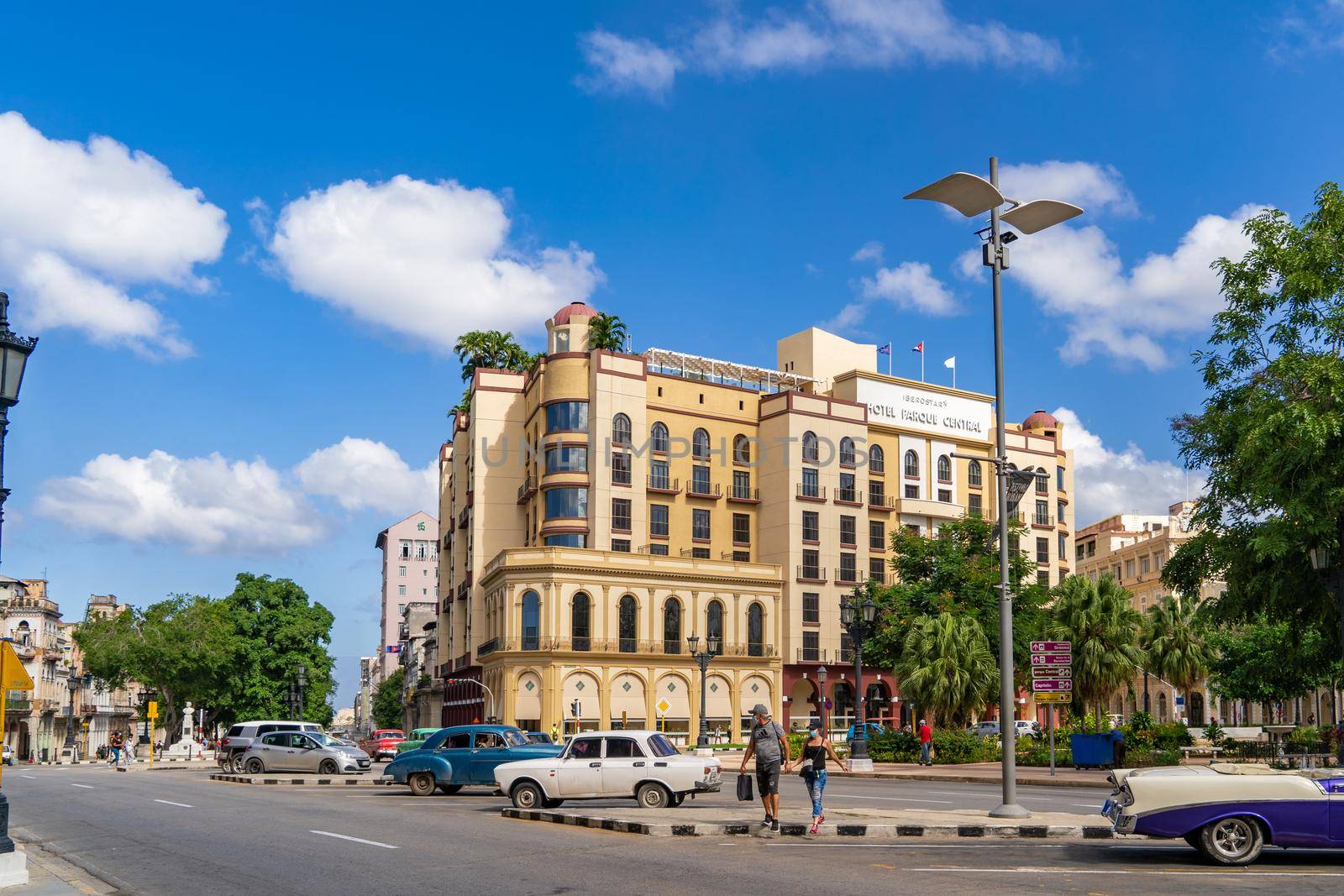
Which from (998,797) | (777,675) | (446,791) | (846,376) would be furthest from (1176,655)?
(446,791)

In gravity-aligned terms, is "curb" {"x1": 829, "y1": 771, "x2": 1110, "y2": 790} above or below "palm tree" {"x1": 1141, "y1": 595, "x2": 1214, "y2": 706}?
below

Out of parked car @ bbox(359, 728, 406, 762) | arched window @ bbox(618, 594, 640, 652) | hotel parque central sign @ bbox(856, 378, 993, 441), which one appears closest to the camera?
parked car @ bbox(359, 728, 406, 762)

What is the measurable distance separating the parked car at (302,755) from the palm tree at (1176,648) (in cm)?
4218

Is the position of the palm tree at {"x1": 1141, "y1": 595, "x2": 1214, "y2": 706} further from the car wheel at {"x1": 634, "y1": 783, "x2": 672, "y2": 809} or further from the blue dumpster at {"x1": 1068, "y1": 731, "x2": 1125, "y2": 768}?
the car wheel at {"x1": 634, "y1": 783, "x2": 672, "y2": 809}

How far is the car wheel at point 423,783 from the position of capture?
2933 centimetres

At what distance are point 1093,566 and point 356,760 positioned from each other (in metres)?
101

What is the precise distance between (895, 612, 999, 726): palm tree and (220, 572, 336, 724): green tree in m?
49.9

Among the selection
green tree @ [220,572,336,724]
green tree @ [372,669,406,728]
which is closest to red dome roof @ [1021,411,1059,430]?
green tree @ [220,572,336,724]

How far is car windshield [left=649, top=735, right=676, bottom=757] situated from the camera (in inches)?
885

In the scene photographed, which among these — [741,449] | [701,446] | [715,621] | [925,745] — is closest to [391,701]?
[741,449]

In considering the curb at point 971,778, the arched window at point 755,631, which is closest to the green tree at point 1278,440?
the curb at point 971,778

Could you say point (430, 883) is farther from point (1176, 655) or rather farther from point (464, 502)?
point (464, 502)

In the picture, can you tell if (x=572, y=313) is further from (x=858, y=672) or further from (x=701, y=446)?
(x=858, y=672)

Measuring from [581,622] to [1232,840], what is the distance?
5729 cm
